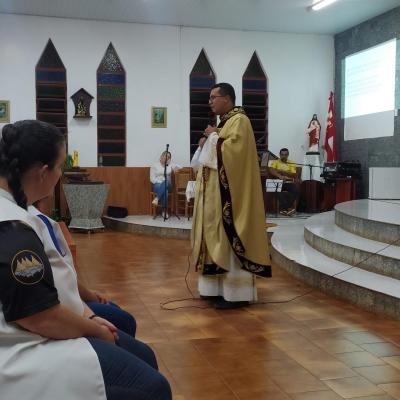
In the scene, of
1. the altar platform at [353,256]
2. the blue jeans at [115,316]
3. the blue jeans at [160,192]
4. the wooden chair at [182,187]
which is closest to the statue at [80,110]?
the blue jeans at [160,192]

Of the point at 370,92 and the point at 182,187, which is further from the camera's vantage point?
the point at 370,92

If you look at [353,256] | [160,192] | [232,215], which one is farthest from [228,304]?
[160,192]

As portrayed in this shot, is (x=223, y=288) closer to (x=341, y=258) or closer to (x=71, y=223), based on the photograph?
(x=341, y=258)

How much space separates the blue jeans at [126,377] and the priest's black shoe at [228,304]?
2450mm

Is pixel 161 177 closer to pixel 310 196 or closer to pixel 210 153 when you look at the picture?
pixel 310 196

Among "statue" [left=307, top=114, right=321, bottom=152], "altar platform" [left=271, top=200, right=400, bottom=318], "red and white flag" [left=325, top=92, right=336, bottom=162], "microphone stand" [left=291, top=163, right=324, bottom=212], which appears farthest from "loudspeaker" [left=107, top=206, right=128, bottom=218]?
"red and white flag" [left=325, top=92, right=336, bottom=162]

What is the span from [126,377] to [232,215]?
8.32 feet

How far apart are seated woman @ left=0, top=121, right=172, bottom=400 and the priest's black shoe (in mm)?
2450

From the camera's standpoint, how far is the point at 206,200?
3832mm

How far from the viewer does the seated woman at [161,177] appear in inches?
353

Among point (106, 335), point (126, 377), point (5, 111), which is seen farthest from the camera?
point (5, 111)

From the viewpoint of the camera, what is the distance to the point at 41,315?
116 cm

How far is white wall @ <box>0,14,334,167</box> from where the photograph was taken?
9.26m

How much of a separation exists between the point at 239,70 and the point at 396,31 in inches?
111
